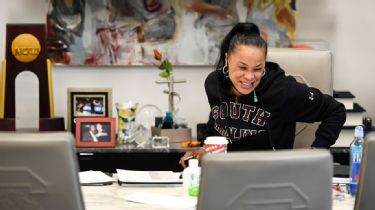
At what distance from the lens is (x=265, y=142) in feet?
8.88

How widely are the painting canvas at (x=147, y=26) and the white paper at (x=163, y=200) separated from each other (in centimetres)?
185

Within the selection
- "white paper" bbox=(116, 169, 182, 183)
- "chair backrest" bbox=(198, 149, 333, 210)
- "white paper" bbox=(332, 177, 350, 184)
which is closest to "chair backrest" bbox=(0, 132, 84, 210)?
"chair backrest" bbox=(198, 149, 333, 210)

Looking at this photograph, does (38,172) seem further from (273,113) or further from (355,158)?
(273,113)

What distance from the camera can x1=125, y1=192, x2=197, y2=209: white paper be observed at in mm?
1991

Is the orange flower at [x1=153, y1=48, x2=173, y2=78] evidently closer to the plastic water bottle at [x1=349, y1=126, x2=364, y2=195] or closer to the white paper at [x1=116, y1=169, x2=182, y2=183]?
the white paper at [x1=116, y1=169, x2=182, y2=183]

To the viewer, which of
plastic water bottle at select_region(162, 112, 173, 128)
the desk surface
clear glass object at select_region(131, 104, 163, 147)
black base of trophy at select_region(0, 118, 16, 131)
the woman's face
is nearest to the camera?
the desk surface

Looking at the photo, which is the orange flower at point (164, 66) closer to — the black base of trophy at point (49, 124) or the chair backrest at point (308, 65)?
the black base of trophy at point (49, 124)

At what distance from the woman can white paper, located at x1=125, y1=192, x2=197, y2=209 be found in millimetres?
657

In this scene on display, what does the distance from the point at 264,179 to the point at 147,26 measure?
8.36 feet

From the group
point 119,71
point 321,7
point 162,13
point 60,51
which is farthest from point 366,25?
point 60,51

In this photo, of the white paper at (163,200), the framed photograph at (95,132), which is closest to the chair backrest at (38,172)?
the white paper at (163,200)

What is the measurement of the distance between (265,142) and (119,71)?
4.85 feet

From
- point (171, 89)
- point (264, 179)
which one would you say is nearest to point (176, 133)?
point (171, 89)

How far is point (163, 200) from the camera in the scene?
6.70ft
